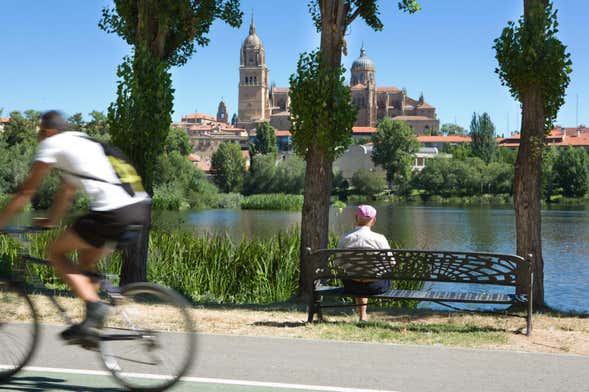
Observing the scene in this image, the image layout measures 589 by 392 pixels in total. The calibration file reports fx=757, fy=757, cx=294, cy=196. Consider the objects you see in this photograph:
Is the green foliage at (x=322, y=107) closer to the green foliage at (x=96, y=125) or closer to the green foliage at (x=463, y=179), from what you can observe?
the green foliage at (x=96, y=125)

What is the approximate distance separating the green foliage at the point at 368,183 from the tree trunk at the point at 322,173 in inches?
3740

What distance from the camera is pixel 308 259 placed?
27.0ft

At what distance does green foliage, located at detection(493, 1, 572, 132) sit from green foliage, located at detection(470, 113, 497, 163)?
11446cm

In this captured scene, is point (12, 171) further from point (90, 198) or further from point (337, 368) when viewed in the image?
point (90, 198)

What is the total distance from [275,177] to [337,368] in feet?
282

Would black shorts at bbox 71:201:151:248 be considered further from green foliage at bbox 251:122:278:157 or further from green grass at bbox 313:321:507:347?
green foliage at bbox 251:122:278:157

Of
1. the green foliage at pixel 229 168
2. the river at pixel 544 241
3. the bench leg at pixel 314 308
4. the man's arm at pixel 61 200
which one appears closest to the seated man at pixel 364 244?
the bench leg at pixel 314 308

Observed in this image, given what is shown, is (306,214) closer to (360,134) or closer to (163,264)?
(163,264)

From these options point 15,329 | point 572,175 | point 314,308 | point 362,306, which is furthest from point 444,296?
point 572,175

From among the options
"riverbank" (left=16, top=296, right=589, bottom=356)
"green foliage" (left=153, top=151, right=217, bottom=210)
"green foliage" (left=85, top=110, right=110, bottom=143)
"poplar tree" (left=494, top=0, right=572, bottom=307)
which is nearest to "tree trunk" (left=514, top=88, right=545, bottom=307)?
"poplar tree" (left=494, top=0, right=572, bottom=307)

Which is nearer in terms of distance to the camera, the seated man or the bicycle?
the bicycle

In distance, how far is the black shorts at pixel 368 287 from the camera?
809 cm

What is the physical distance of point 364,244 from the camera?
836cm

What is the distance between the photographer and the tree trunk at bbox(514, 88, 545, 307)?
33.5ft
